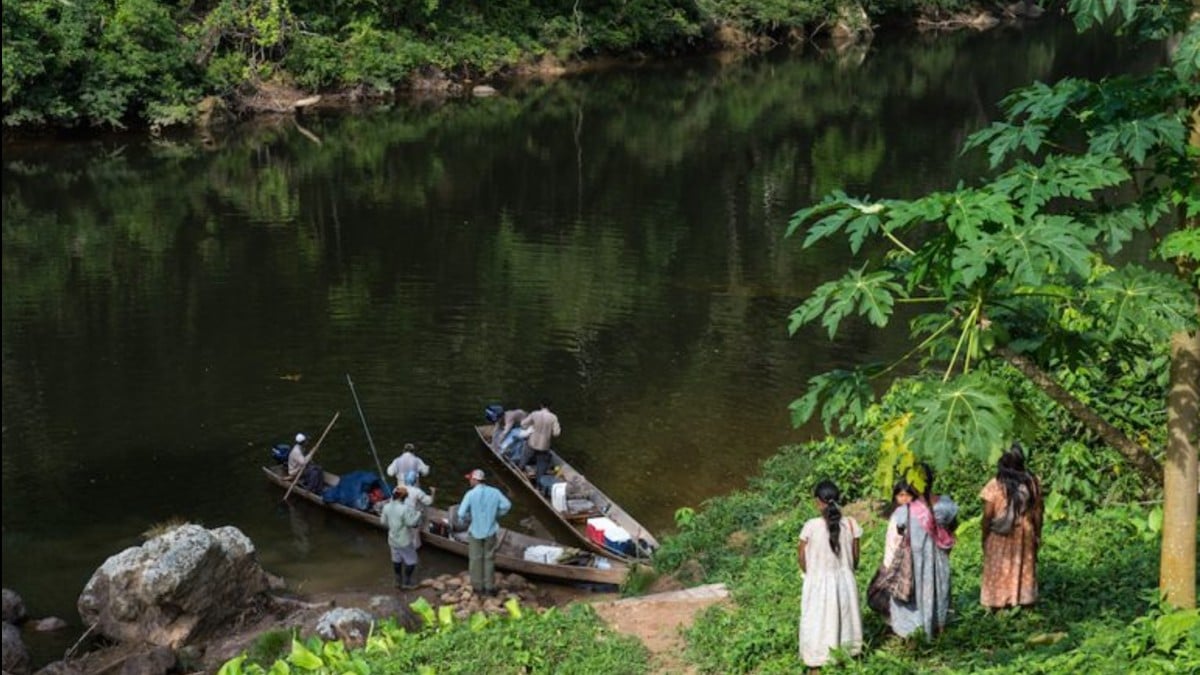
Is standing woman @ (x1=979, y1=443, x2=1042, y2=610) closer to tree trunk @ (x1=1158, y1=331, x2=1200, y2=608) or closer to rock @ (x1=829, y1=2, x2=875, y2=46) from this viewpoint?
tree trunk @ (x1=1158, y1=331, x2=1200, y2=608)

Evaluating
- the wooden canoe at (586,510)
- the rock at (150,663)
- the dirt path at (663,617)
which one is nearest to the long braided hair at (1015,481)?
the dirt path at (663,617)

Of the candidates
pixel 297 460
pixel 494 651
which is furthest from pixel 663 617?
pixel 297 460

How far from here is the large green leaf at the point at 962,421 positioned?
20.6 feet

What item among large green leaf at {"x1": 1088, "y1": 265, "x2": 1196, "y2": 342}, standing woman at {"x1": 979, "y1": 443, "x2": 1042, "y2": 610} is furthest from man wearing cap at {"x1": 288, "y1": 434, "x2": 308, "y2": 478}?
large green leaf at {"x1": 1088, "y1": 265, "x2": 1196, "y2": 342}

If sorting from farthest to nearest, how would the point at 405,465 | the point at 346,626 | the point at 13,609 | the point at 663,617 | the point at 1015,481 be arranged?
1. the point at 405,465
2. the point at 13,609
3. the point at 346,626
4. the point at 663,617
5. the point at 1015,481

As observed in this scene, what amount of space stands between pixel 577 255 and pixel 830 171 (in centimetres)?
1169

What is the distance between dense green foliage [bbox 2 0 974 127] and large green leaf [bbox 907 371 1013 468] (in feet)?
128

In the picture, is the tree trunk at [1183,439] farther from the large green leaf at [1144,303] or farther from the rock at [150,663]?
the rock at [150,663]

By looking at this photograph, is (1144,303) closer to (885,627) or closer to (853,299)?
(853,299)

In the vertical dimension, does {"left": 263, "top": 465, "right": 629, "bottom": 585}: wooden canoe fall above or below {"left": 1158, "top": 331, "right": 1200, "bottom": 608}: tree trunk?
below

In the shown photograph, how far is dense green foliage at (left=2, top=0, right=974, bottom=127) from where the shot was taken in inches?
1649

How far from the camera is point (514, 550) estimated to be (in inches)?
626

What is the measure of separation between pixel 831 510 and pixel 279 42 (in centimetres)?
4300

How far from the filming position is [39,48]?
41156 millimetres
